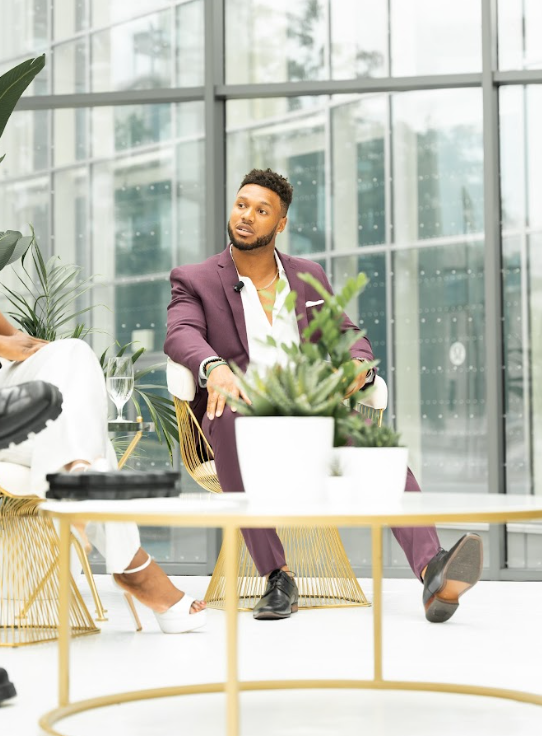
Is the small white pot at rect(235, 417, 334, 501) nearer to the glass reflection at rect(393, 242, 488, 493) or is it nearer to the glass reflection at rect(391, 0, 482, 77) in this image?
the glass reflection at rect(393, 242, 488, 493)

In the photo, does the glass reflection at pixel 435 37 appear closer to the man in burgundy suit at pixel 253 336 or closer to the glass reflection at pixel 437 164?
the glass reflection at pixel 437 164

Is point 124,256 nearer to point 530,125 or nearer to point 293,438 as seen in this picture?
point 530,125

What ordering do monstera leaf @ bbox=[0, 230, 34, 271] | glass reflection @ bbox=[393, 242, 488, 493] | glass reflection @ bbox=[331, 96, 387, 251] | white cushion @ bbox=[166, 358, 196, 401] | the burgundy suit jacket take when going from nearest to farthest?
1. white cushion @ bbox=[166, 358, 196, 401]
2. the burgundy suit jacket
3. monstera leaf @ bbox=[0, 230, 34, 271]
4. glass reflection @ bbox=[393, 242, 488, 493]
5. glass reflection @ bbox=[331, 96, 387, 251]

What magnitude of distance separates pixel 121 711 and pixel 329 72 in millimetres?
3400

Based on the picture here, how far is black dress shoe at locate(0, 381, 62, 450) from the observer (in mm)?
1769

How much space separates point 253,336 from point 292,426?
1.67 metres

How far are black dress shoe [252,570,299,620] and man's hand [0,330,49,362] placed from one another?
0.99 meters

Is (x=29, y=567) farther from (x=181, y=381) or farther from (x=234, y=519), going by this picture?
(x=234, y=519)

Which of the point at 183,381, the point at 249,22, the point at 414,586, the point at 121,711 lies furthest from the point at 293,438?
the point at 249,22

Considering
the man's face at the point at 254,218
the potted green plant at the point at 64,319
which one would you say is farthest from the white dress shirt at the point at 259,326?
the potted green plant at the point at 64,319

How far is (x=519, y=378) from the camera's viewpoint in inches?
177

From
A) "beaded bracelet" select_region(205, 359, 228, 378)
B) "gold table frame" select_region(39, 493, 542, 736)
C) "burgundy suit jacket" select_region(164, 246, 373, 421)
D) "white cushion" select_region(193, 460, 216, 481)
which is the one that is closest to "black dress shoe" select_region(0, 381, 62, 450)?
"gold table frame" select_region(39, 493, 542, 736)

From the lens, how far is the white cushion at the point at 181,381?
3297 millimetres

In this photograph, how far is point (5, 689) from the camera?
198 cm
